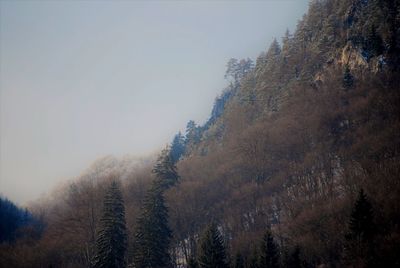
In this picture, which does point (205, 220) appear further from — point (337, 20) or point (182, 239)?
point (337, 20)

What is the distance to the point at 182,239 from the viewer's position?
63.5 meters

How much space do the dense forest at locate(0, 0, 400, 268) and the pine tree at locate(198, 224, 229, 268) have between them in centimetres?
14

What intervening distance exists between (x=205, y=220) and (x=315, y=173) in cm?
2200

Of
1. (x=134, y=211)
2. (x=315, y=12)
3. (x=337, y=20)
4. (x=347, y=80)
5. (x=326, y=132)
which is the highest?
(x=315, y=12)

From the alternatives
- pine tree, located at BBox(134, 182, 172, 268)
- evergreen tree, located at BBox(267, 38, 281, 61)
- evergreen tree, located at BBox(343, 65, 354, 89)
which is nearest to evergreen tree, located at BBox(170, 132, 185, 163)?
evergreen tree, located at BBox(267, 38, 281, 61)

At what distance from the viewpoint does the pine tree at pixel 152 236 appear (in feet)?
161

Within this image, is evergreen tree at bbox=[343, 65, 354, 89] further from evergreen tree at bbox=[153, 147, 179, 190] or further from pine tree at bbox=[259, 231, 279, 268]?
pine tree at bbox=[259, 231, 279, 268]

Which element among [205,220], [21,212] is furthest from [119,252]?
[21,212]

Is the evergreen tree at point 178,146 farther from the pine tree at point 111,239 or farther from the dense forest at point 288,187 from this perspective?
the pine tree at point 111,239

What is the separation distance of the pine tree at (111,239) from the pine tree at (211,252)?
12.2m

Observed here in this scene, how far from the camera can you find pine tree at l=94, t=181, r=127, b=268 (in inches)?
1902

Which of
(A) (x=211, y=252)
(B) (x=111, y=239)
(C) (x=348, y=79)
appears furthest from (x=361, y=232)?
(C) (x=348, y=79)

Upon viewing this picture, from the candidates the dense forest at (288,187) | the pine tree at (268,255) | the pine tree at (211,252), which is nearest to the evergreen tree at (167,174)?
the dense forest at (288,187)

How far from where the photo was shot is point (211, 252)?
1762 inches
